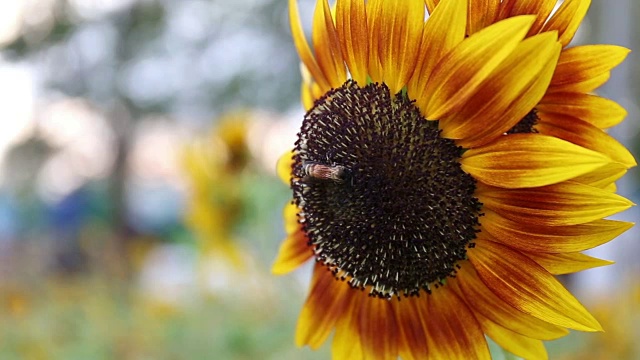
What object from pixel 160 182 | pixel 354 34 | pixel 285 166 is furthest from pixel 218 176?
pixel 160 182

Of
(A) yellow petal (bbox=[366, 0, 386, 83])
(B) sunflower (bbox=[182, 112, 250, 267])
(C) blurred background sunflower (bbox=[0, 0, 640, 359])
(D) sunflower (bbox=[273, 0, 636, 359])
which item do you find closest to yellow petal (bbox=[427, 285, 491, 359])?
(D) sunflower (bbox=[273, 0, 636, 359])

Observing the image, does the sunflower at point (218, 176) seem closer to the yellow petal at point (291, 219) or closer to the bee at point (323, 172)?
the yellow petal at point (291, 219)

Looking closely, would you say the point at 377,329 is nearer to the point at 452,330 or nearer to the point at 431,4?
the point at 452,330

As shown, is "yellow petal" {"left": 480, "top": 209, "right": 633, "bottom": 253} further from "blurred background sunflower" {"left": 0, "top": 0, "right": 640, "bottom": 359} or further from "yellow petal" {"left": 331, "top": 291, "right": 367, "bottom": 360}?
"blurred background sunflower" {"left": 0, "top": 0, "right": 640, "bottom": 359}

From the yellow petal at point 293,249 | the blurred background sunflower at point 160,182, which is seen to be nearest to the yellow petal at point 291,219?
the yellow petal at point 293,249

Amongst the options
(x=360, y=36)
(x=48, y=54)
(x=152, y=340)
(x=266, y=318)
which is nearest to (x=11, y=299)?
(x=152, y=340)

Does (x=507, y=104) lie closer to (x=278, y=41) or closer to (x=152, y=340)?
(x=152, y=340)
